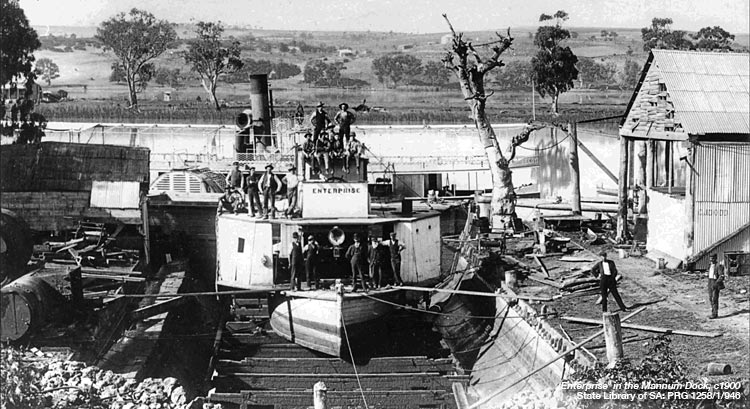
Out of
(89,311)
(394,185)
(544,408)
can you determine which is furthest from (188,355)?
(394,185)

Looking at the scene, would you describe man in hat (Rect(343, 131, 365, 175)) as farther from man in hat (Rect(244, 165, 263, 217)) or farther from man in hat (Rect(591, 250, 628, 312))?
man in hat (Rect(591, 250, 628, 312))

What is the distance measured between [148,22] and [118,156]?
106 ft

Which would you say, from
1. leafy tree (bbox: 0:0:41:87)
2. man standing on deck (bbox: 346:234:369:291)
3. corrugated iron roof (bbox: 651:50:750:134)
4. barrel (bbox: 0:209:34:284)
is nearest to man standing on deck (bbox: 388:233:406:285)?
man standing on deck (bbox: 346:234:369:291)

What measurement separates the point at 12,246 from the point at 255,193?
631cm

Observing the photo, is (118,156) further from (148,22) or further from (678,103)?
(148,22)

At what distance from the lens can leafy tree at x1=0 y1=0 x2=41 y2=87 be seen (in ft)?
109

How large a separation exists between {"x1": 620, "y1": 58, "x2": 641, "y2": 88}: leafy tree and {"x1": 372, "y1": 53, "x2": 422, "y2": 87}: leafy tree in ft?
72.8

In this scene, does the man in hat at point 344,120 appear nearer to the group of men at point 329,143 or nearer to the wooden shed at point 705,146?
the group of men at point 329,143

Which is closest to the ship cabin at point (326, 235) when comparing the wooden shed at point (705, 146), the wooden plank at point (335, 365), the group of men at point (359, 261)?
the group of men at point (359, 261)

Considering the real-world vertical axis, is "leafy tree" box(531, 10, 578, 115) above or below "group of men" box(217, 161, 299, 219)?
above

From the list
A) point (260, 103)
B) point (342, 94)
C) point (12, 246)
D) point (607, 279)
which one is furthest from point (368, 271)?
point (342, 94)

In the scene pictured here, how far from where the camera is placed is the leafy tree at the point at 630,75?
80725 mm

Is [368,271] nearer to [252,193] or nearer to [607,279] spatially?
[252,193]

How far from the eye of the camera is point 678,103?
21.1 m
